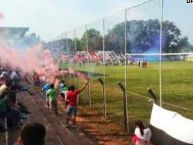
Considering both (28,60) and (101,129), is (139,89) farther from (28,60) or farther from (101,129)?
(101,129)

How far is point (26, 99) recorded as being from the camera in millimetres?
30953

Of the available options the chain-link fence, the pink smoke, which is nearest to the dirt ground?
the chain-link fence

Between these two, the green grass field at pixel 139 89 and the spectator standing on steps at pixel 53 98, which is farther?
the spectator standing on steps at pixel 53 98

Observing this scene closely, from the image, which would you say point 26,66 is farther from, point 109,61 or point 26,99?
point 109,61

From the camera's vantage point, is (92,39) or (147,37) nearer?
(147,37)

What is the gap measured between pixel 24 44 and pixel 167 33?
38.2 m

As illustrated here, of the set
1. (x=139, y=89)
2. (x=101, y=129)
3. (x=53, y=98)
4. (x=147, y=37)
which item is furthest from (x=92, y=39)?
(x=147, y=37)

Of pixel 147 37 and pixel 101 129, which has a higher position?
pixel 147 37

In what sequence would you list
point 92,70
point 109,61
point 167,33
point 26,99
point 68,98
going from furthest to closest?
point 26,99 → point 92,70 → point 109,61 → point 68,98 → point 167,33

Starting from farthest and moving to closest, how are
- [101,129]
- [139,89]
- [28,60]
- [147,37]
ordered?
[28,60] → [139,89] → [101,129] → [147,37]

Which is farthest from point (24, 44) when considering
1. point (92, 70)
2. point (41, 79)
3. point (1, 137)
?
point (1, 137)

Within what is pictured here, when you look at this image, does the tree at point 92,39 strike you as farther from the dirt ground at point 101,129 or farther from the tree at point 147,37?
the dirt ground at point 101,129

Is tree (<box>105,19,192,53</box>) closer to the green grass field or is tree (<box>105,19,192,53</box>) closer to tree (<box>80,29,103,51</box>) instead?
the green grass field

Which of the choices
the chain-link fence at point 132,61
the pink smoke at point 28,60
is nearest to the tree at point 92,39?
the chain-link fence at point 132,61
